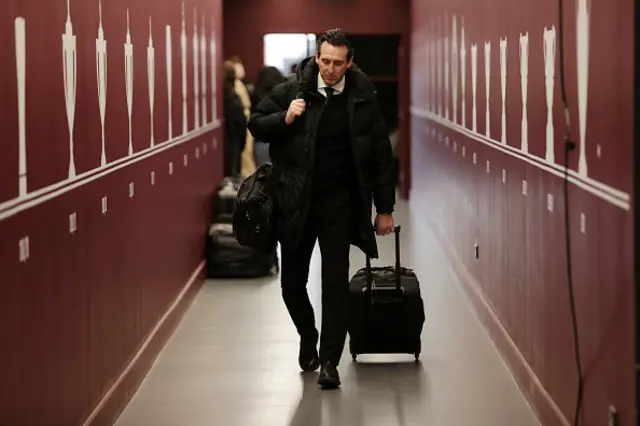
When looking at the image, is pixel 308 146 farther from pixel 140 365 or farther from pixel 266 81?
pixel 266 81

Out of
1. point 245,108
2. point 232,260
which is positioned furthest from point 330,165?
point 245,108

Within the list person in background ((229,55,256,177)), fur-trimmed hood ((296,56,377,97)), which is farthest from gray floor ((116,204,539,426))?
person in background ((229,55,256,177))

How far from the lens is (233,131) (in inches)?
522

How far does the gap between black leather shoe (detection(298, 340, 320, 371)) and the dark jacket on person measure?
7028 mm

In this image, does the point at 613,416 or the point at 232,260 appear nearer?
the point at 613,416

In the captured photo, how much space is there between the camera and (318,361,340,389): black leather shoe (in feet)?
19.4

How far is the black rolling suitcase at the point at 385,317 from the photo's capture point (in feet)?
21.0

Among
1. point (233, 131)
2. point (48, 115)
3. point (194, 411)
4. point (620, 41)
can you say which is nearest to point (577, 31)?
point (620, 41)

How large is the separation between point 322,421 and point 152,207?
1.99m

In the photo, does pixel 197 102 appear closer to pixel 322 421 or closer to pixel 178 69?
pixel 178 69

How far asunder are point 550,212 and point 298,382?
1581 mm

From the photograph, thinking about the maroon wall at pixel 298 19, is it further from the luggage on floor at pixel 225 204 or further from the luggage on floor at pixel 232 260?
the luggage on floor at pixel 232 260

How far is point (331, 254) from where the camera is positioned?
5.93 metres

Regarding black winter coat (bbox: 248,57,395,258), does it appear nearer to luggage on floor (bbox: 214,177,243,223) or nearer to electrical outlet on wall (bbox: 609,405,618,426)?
electrical outlet on wall (bbox: 609,405,618,426)
